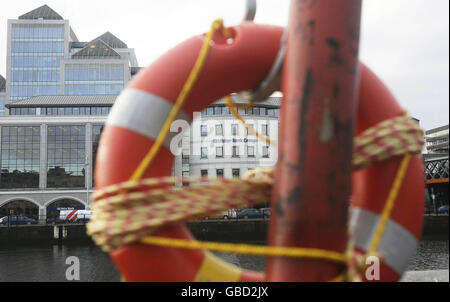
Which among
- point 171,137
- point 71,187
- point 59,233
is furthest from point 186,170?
point 171,137

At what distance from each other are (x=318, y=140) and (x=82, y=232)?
1915 cm

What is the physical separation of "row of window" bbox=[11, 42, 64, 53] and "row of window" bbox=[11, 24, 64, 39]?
758 millimetres

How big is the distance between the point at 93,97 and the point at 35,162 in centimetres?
813

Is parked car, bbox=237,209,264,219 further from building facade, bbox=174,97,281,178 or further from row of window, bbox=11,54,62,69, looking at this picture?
row of window, bbox=11,54,62,69

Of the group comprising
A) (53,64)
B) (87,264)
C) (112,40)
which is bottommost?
(87,264)

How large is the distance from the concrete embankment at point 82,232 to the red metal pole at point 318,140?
16309mm

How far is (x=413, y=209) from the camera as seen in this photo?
1763 millimetres

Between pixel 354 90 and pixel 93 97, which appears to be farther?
pixel 93 97

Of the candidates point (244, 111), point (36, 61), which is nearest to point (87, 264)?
point (244, 111)

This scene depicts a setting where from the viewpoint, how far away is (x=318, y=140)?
1.38m

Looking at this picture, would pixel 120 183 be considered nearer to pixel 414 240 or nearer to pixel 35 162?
pixel 414 240

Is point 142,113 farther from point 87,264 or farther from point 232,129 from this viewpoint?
point 232,129

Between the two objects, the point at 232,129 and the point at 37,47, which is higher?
the point at 37,47

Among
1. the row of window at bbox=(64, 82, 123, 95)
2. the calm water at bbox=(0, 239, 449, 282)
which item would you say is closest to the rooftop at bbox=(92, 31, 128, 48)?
the row of window at bbox=(64, 82, 123, 95)
